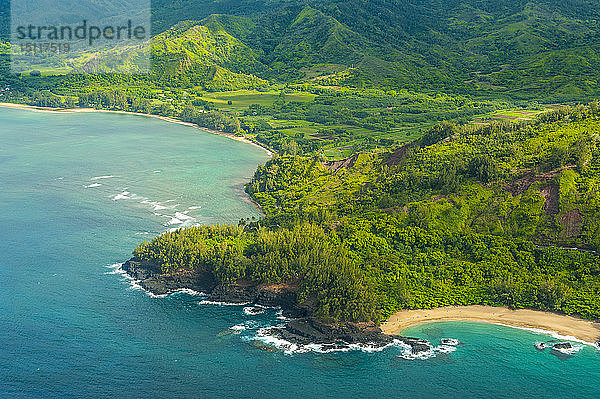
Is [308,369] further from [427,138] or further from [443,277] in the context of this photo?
[427,138]

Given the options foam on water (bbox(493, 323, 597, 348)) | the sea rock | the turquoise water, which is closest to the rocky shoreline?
the turquoise water

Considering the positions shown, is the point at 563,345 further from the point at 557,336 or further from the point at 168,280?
the point at 168,280

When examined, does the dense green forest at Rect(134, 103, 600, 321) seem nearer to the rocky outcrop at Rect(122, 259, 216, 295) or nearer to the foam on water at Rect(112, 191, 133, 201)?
the rocky outcrop at Rect(122, 259, 216, 295)

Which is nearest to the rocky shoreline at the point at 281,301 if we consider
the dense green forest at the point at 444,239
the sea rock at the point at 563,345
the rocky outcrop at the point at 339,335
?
the rocky outcrop at the point at 339,335

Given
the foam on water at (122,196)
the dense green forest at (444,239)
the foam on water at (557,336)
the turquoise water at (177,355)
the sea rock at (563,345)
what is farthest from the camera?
the foam on water at (122,196)

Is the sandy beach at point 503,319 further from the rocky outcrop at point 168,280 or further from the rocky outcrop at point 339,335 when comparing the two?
the rocky outcrop at point 168,280

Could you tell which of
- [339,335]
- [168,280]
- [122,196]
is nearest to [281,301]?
[339,335]

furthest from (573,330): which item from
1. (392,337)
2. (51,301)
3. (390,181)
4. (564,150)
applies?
(51,301)
